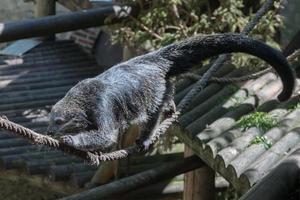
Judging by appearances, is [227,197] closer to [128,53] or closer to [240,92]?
[240,92]

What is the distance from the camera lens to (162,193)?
15.8 ft

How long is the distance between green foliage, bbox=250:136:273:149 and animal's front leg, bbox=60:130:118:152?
4.35 feet

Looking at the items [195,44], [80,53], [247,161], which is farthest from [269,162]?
[80,53]

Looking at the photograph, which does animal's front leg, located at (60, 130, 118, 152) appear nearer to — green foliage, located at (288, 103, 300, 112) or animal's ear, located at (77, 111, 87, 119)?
animal's ear, located at (77, 111, 87, 119)

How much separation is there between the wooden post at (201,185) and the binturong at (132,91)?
1.90 meters

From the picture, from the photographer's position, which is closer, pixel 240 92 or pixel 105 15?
pixel 240 92

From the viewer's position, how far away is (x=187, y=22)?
557cm

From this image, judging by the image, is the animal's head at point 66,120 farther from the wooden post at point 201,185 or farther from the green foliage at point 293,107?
the wooden post at point 201,185

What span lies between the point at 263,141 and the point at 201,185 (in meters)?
1.09

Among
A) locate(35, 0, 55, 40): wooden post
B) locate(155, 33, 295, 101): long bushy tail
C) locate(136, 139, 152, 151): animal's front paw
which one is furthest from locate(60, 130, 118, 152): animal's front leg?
locate(35, 0, 55, 40): wooden post

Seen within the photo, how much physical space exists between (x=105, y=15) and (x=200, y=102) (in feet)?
5.40

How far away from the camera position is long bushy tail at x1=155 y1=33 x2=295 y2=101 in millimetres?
2525

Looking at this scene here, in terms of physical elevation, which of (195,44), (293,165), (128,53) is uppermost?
(195,44)

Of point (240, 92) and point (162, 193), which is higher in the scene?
point (240, 92)
